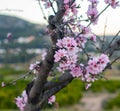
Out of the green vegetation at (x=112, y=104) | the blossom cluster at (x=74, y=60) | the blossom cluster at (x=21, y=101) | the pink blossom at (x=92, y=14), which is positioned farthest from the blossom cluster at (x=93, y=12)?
the green vegetation at (x=112, y=104)

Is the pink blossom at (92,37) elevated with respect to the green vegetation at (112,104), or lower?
elevated

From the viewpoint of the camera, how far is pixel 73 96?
17.8m

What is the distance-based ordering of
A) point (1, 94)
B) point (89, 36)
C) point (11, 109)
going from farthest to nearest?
point (1, 94)
point (11, 109)
point (89, 36)

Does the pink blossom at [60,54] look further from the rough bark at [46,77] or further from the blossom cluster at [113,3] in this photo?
the blossom cluster at [113,3]

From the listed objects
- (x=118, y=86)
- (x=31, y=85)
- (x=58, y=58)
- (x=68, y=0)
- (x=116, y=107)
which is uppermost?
(x=68, y=0)

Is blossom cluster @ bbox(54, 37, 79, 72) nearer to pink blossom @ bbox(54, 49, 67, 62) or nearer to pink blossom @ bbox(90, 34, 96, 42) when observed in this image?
pink blossom @ bbox(54, 49, 67, 62)

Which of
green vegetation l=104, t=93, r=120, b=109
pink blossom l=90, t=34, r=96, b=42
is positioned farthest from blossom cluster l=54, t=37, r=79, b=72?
green vegetation l=104, t=93, r=120, b=109

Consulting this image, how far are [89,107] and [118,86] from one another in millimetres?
8504

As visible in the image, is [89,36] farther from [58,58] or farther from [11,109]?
[11,109]

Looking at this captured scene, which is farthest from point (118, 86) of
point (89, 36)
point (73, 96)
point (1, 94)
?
point (89, 36)

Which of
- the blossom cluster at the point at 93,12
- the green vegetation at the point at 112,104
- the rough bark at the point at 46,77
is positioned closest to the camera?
the rough bark at the point at 46,77

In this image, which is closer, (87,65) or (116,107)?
(87,65)

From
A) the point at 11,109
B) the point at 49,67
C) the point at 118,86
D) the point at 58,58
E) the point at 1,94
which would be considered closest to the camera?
the point at 58,58

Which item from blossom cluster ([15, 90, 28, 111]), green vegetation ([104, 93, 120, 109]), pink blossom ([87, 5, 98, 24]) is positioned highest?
pink blossom ([87, 5, 98, 24])
